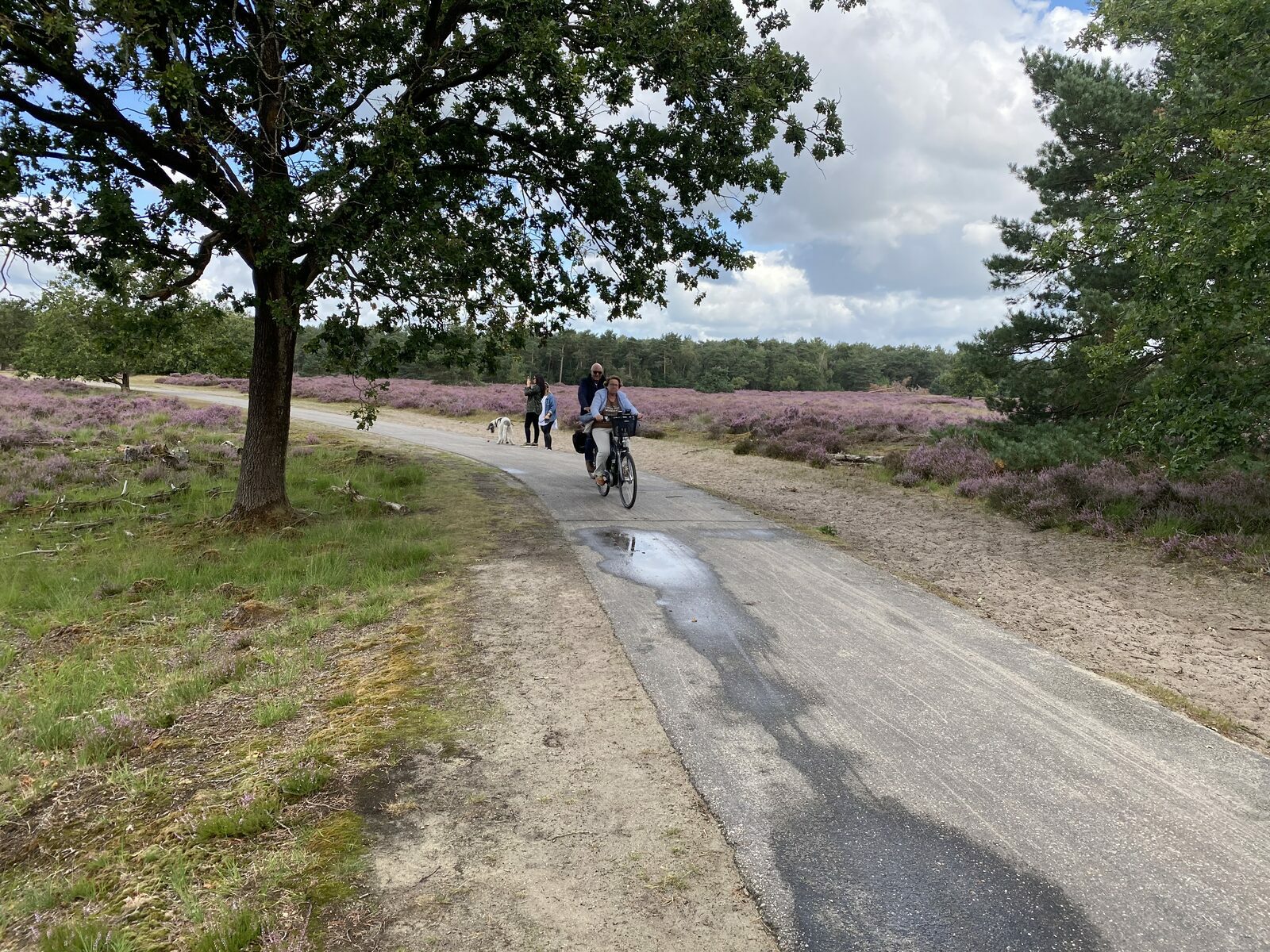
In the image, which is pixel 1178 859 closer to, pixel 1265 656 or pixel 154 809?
pixel 1265 656

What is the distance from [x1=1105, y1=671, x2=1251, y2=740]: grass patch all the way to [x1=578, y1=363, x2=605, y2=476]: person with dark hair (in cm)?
698

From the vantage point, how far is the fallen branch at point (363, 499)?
914 cm

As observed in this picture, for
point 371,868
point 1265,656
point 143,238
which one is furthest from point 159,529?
point 1265,656

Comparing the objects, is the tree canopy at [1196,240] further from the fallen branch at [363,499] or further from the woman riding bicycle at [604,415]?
the fallen branch at [363,499]

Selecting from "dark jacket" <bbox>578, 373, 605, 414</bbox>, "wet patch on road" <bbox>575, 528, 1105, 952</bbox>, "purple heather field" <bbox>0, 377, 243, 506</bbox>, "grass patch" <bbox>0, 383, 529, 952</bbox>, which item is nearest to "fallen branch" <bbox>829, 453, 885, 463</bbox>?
"dark jacket" <bbox>578, 373, 605, 414</bbox>

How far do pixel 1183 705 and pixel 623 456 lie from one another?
689 centimetres

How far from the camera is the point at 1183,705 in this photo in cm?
400

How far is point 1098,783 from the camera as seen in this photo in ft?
10.3

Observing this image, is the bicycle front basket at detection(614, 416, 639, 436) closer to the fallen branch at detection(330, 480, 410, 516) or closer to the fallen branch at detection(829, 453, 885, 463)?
the fallen branch at detection(330, 480, 410, 516)

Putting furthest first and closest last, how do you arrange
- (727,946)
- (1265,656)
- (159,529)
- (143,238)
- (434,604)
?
(159,529) → (143,238) → (434,604) → (1265,656) → (727,946)

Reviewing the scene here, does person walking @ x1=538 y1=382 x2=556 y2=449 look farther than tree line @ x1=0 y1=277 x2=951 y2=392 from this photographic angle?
Yes

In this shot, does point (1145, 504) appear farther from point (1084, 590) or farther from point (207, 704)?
point (207, 704)

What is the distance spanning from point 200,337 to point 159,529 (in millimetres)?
2591

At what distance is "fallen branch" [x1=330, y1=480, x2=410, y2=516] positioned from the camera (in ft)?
30.0
